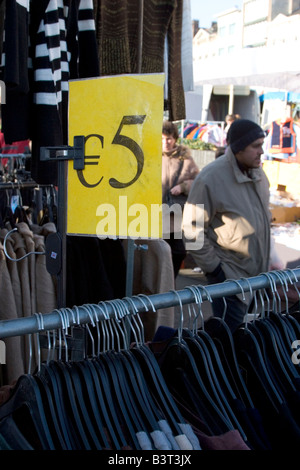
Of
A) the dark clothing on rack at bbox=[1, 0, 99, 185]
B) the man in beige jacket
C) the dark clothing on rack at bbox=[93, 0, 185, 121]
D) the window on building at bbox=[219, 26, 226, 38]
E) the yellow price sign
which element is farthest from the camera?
the window on building at bbox=[219, 26, 226, 38]

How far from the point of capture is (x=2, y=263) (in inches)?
83.3

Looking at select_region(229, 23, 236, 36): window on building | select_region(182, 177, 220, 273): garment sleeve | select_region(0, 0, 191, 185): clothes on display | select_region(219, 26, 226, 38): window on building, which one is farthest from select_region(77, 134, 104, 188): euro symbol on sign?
select_region(219, 26, 226, 38): window on building

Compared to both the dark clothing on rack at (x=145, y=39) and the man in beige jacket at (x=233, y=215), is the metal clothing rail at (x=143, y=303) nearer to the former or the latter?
the man in beige jacket at (x=233, y=215)

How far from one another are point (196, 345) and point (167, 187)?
3399 mm

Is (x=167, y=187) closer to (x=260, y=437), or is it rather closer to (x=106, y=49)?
(x=106, y=49)

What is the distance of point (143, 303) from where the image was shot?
4.11 feet

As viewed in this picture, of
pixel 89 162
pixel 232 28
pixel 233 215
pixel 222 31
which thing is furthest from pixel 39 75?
pixel 222 31

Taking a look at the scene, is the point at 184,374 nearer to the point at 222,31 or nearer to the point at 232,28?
the point at 232,28

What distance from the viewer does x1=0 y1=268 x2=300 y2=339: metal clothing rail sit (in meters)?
1.11

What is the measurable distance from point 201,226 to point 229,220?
17 centimetres

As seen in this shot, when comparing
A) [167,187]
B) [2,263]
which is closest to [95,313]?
[2,263]

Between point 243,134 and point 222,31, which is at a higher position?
point 222,31

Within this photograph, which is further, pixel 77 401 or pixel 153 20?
pixel 153 20

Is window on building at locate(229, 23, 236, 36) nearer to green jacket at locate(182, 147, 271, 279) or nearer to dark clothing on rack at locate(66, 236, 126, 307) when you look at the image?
green jacket at locate(182, 147, 271, 279)
